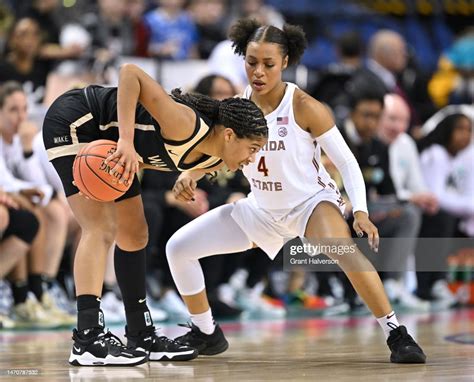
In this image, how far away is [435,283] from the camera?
31.1ft

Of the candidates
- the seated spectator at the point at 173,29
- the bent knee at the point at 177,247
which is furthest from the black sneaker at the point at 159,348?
the seated spectator at the point at 173,29

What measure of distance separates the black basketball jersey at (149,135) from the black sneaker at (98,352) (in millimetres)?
883

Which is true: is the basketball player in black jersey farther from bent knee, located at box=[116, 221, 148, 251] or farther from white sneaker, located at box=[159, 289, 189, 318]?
white sneaker, located at box=[159, 289, 189, 318]

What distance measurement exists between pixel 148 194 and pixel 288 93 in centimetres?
302

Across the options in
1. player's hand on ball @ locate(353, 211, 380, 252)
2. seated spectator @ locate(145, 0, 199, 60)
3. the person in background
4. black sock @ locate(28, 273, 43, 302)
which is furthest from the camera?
seated spectator @ locate(145, 0, 199, 60)

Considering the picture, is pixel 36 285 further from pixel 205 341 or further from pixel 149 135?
pixel 149 135

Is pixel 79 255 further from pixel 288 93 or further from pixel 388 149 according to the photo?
pixel 388 149

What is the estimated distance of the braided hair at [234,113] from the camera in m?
4.68

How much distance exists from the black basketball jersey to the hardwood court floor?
1003 millimetres

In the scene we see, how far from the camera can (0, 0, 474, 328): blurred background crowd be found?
24.0 feet

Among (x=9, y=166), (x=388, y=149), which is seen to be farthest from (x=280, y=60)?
(x=388, y=149)

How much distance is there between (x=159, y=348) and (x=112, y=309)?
219cm

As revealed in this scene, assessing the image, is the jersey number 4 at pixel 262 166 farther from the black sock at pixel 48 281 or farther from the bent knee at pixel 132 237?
the black sock at pixel 48 281

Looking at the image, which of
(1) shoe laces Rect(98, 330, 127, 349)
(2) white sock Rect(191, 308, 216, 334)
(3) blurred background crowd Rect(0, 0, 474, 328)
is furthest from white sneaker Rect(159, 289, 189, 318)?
(1) shoe laces Rect(98, 330, 127, 349)
